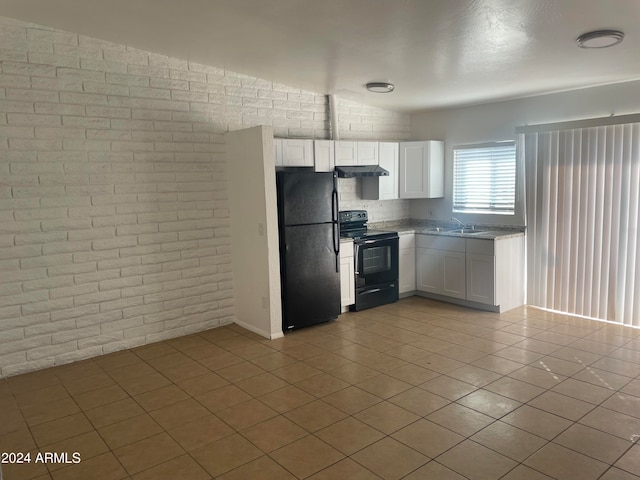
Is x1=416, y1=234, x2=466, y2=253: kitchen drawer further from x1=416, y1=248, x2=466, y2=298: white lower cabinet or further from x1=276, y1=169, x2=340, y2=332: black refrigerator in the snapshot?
x1=276, y1=169, x2=340, y2=332: black refrigerator

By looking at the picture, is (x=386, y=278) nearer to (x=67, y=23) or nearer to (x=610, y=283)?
(x=610, y=283)

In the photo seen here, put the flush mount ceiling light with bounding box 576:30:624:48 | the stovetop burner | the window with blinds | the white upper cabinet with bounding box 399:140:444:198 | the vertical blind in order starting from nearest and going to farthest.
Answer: the flush mount ceiling light with bounding box 576:30:624:48 < the vertical blind < the stovetop burner < the window with blinds < the white upper cabinet with bounding box 399:140:444:198

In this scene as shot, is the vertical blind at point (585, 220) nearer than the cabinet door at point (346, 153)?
Yes

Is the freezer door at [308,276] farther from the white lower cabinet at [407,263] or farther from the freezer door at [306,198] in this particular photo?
the white lower cabinet at [407,263]

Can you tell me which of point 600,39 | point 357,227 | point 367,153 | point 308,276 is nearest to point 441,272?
point 357,227

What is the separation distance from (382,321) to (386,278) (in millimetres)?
790

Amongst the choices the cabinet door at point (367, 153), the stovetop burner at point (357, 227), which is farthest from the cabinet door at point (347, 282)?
the cabinet door at point (367, 153)

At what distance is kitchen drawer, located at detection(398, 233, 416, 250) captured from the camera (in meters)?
6.10

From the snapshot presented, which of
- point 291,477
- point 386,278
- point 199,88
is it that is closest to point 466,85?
point 386,278

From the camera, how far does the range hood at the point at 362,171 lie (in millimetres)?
5692

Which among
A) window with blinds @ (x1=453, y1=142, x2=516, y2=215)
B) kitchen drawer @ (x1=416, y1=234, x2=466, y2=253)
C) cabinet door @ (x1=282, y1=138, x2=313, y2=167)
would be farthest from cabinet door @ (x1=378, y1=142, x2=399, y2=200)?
cabinet door @ (x1=282, y1=138, x2=313, y2=167)

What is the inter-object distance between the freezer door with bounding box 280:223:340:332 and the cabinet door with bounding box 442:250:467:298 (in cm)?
150

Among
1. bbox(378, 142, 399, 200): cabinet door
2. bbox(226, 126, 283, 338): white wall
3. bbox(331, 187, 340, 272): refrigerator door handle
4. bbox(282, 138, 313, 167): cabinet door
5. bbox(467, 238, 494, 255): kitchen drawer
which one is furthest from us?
bbox(378, 142, 399, 200): cabinet door

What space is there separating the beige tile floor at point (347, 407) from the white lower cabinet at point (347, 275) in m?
0.67
